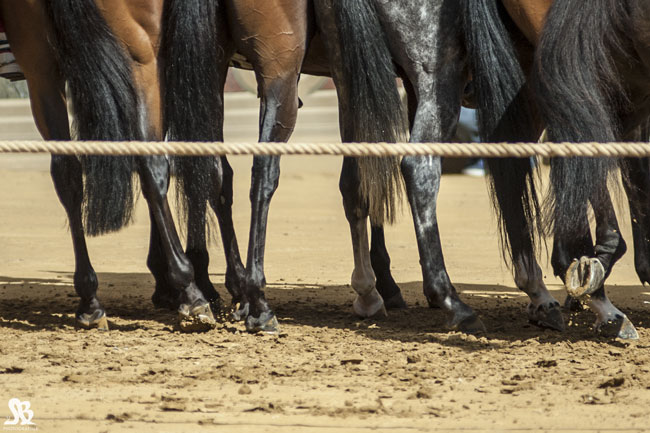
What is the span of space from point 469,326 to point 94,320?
6.27 ft

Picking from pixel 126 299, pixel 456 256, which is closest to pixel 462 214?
pixel 456 256

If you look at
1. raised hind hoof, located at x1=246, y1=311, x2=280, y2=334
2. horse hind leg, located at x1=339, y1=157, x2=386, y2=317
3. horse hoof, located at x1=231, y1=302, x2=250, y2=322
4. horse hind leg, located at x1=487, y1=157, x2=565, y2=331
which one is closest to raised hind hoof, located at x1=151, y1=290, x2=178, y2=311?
horse hoof, located at x1=231, y1=302, x2=250, y2=322

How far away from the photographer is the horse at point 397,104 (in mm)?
4723

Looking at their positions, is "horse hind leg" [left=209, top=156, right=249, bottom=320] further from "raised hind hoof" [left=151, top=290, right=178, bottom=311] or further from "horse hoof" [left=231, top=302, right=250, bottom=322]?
"raised hind hoof" [left=151, top=290, right=178, bottom=311]

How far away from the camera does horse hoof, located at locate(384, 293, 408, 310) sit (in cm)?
558

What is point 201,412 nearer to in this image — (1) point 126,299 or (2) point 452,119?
(2) point 452,119

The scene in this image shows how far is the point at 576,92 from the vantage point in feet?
13.7

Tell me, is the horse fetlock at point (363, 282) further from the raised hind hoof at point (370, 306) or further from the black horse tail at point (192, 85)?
the black horse tail at point (192, 85)

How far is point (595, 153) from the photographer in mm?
3326

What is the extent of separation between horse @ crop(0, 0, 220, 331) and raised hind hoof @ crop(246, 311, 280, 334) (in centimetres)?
21

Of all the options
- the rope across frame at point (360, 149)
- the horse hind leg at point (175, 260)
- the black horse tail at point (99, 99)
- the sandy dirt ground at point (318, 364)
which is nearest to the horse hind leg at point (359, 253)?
the sandy dirt ground at point (318, 364)

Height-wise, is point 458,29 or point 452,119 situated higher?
point 458,29

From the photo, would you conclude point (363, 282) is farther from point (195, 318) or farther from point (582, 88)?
point (582, 88)

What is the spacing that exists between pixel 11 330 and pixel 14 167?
27.1 feet
